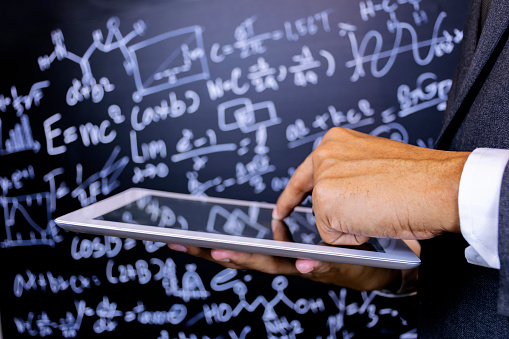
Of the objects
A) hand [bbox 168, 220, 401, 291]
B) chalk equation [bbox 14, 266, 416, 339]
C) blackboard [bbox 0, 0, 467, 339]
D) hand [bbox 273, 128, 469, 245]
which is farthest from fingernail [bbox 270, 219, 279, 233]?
chalk equation [bbox 14, 266, 416, 339]

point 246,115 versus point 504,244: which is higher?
point 246,115

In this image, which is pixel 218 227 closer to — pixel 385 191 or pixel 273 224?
pixel 273 224

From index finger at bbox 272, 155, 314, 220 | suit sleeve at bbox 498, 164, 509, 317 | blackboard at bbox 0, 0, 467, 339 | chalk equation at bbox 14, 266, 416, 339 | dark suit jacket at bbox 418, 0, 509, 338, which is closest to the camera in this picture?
suit sleeve at bbox 498, 164, 509, 317

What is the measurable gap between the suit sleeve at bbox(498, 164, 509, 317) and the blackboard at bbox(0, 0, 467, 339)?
0.92 metres

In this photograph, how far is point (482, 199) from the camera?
28 centimetres

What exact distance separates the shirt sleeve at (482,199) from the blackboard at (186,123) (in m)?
0.90

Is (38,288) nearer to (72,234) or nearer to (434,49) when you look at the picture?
(72,234)

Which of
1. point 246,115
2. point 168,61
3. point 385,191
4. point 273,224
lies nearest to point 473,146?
point 385,191

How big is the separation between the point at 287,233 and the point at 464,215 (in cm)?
27

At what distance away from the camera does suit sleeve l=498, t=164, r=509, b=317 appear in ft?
0.85

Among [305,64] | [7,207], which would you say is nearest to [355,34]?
[305,64]

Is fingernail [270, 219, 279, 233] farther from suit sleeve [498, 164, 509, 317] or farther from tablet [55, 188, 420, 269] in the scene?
suit sleeve [498, 164, 509, 317]

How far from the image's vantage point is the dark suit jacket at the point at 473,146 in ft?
1.21

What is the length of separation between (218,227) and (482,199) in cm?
35
